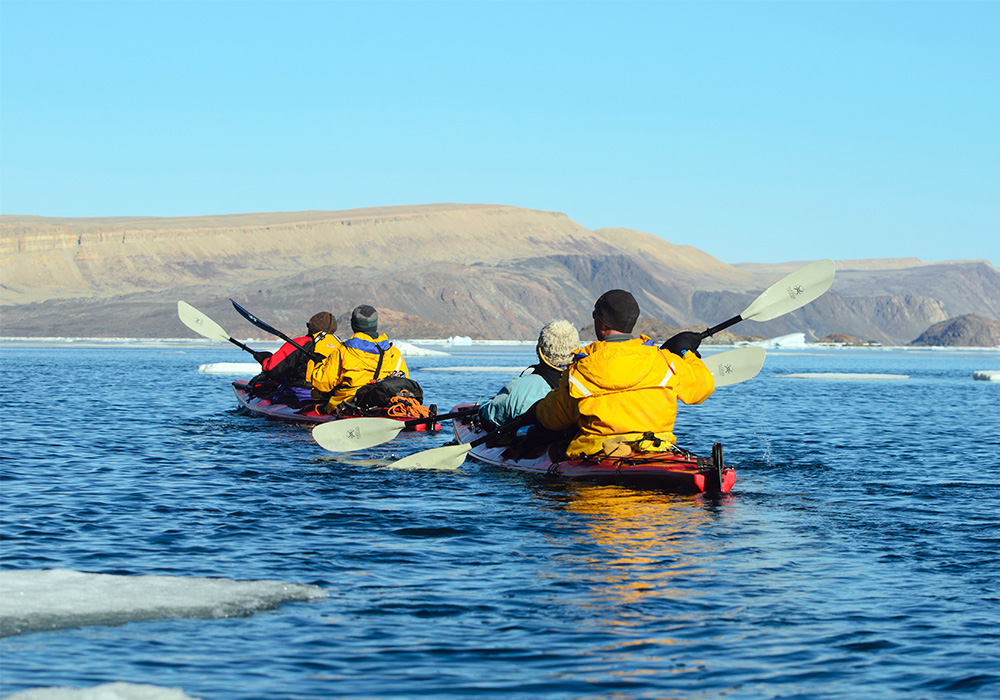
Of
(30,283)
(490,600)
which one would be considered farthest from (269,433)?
(30,283)

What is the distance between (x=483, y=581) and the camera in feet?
22.4

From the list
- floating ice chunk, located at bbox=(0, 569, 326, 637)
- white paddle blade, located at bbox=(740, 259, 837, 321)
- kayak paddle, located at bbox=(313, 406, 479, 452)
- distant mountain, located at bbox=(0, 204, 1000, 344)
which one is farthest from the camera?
distant mountain, located at bbox=(0, 204, 1000, 344)

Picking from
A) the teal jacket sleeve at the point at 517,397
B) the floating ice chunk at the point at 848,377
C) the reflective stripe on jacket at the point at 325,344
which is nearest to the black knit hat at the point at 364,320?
the reflective stripe on jacket at the point at 325,344

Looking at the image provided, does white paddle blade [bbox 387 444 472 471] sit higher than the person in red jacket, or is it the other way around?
the person in red jacket

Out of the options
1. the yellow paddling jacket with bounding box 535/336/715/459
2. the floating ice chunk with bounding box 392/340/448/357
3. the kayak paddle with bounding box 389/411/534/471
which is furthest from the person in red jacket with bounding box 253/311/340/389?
the floating ice chunk with bounding box 392/340/448/357

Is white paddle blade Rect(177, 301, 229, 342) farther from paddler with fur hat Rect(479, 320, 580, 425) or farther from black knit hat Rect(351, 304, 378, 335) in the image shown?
paddler with fur hat Rect(479, 320, 580, 425)

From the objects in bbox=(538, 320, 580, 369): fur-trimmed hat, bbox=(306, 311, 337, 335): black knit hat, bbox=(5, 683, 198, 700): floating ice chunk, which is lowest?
bbox=(5, 683, 198, 700): floating ice chunk

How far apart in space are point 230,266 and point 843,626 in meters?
Answer: 197

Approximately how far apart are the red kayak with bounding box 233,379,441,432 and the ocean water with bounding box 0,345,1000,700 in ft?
5.33

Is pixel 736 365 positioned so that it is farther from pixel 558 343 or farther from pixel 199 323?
pixel 199 323

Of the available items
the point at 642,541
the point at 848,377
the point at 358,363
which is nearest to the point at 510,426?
the point at 642,541

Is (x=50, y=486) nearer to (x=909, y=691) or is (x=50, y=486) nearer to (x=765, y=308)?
(x=765, y=308)

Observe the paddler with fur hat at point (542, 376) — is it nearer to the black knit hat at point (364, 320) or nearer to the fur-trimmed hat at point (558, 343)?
the fur-trimmed hat at point (558, 343)

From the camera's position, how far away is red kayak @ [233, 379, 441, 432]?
15.4 meters
